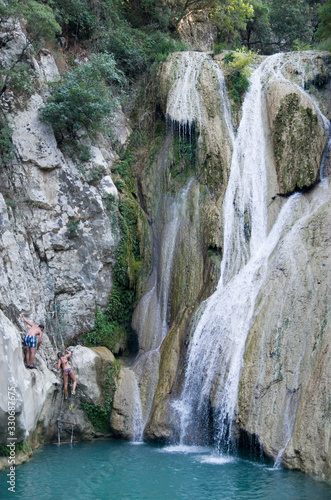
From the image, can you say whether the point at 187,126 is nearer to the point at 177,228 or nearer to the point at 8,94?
the point at 177,228

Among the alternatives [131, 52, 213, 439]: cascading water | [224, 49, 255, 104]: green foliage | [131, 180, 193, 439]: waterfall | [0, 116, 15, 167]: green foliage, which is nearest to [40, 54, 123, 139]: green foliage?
[0, 116, 15, 167]: green foliage

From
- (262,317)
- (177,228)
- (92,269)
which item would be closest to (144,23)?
(177,228)

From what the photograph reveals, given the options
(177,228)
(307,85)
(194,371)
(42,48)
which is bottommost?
(194,371)

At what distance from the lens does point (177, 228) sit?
15297mm

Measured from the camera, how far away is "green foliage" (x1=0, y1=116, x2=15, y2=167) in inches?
539

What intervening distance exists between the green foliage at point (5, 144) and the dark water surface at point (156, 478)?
842cm

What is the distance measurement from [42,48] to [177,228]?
8.53 meters

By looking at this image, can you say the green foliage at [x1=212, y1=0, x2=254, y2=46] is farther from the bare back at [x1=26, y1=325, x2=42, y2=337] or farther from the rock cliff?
the bare back at [x1=26, y1=325, x2=42, y2=337]

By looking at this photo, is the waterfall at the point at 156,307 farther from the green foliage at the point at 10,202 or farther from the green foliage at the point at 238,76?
the green foliage at the point at 10,202

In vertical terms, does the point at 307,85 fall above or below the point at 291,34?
below

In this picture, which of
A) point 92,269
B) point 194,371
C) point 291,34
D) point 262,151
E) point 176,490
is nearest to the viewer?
point 176,490

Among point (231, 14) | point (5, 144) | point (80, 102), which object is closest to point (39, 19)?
point (80, 102)

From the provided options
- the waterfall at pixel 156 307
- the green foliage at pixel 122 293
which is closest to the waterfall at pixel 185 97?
the waterfall at pixel 156 307

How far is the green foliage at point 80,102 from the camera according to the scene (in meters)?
14.9
